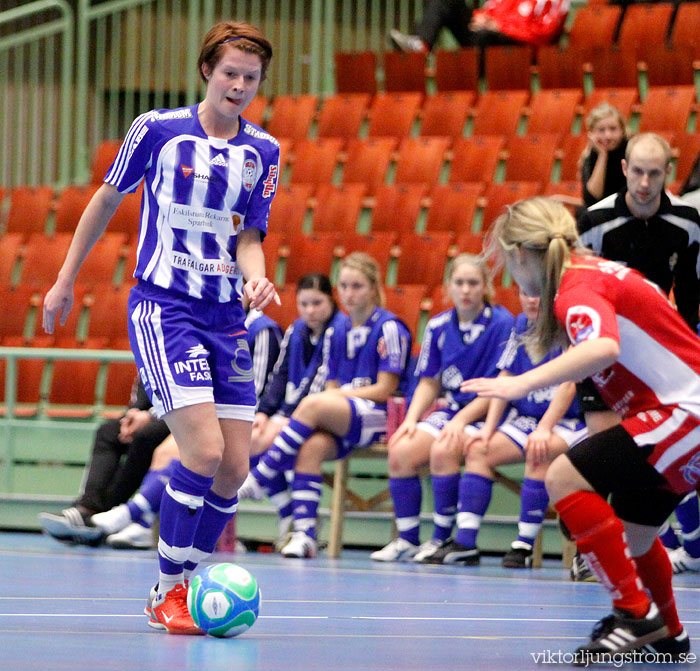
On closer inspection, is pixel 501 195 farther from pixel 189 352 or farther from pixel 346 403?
pixel 189 352

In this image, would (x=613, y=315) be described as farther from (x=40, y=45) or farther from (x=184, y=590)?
(x=40, y=45)

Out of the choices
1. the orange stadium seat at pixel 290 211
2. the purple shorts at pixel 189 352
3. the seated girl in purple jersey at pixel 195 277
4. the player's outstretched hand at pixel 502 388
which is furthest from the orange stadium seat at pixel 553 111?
the player's outstretched hand at pixel 502 388

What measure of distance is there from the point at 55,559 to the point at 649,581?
322 cm

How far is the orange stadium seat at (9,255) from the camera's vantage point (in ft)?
30.1

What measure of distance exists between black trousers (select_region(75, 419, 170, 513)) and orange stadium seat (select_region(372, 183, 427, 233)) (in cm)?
266

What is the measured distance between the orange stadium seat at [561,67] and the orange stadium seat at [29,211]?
4140 mm

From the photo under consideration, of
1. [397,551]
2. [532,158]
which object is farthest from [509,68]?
[397,551]

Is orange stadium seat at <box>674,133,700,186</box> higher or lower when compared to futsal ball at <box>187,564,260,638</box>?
higher

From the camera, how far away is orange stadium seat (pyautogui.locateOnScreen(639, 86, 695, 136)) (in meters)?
8.27

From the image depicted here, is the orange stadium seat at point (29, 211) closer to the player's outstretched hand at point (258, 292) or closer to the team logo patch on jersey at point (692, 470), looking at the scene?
the player's outstretched hand at point (258, 292)

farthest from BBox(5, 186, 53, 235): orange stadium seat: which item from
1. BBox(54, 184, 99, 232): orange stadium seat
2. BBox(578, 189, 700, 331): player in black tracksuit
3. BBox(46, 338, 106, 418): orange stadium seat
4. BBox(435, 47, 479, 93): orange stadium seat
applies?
BBox(578, 189, 700, 331): player in black tracksuit

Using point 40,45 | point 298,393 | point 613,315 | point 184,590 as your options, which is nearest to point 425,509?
point 298,393

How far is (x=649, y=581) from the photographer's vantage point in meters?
2.97

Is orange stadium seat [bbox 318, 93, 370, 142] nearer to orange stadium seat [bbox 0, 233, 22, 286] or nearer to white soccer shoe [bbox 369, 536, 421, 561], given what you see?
orange stadium seat [bbox 0, 233, 22, 286]
